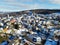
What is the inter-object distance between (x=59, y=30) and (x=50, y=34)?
1260 mm

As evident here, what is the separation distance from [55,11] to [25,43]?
9.14 m

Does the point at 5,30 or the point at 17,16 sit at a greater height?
the point at 17,16

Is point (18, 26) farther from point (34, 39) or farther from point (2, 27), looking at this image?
point (34, 39)

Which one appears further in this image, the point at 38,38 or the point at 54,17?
the point at 54,17

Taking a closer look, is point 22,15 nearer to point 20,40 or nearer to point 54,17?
point 54,17

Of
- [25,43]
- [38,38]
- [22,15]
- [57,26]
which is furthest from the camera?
[22,15]

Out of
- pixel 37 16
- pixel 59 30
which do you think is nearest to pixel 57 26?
pixel 59 30

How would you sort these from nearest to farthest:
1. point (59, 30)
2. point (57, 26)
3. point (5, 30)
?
point (59, 30) < point (57, 26) < point (5, 30)

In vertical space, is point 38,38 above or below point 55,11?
below

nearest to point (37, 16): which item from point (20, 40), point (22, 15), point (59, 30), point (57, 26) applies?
point (22, 15)

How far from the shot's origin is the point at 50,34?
1991cm

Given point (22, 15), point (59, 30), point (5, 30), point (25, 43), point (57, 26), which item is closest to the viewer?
point (25, 43)

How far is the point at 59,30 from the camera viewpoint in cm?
2044

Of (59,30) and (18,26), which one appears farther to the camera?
(18,26)
